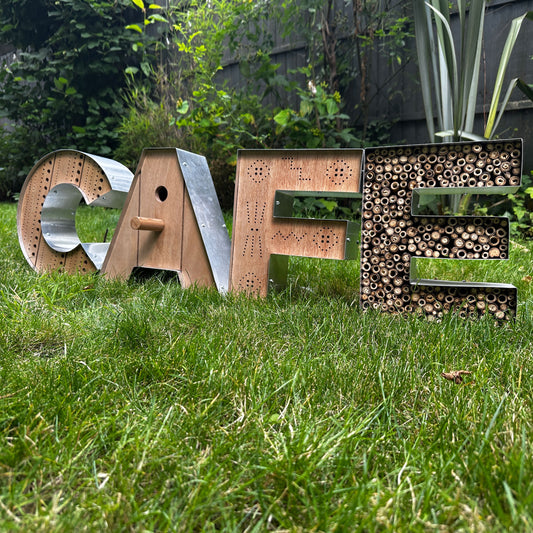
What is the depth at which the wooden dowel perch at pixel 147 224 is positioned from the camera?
2.03 m

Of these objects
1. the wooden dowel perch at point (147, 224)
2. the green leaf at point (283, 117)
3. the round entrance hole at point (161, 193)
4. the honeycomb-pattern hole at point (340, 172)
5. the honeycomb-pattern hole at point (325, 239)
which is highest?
the green leaf at point (283, 117)

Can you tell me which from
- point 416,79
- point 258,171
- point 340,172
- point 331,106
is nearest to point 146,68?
point 331,106

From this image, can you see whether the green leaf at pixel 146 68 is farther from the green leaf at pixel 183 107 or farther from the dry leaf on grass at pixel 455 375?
the dry leaf on grass at pixel 455 375

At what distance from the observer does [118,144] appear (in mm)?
6227

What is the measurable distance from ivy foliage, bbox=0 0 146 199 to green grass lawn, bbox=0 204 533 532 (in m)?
5.06

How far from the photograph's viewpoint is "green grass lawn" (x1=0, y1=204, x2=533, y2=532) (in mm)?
714

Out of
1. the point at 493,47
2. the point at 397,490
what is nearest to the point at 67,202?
the point at 397,490

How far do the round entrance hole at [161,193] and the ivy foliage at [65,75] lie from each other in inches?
161

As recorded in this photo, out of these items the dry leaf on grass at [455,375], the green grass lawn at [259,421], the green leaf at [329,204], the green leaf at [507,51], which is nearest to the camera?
the green grass lawn at [259,421]

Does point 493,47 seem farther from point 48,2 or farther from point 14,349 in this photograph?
point 48,2

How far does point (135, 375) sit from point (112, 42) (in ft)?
19.4

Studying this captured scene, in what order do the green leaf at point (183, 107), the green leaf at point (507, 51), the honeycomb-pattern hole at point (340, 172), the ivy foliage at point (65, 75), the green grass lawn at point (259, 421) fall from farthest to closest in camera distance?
the ivy foliage at point (65, 75), the green leaf at point (183, 107), the green leaf at point (507, 51), the honeycomb-pattern hole at point (340, 172), the green grass lawn at point (259, 421)

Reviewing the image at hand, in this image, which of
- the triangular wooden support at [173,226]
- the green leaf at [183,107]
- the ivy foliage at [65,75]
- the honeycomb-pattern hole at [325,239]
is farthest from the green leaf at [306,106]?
the ivy foliage at [65,75]

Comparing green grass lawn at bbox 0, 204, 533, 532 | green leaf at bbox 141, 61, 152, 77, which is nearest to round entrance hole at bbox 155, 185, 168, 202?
green grass lawn at bbox 0, 204, 533, 532
